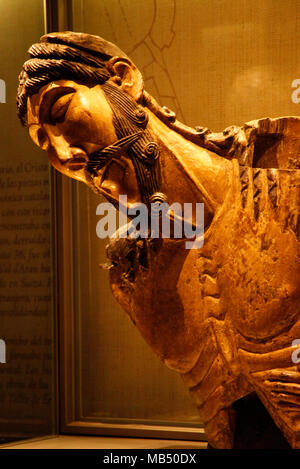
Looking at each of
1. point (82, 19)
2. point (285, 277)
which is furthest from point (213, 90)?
point (285, 277)

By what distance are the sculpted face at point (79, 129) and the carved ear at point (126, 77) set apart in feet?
0.21

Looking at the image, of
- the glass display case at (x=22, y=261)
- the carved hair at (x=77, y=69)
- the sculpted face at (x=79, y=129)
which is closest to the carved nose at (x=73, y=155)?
the sculpted face at (x=79, y=129)

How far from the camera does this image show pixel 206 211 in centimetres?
191

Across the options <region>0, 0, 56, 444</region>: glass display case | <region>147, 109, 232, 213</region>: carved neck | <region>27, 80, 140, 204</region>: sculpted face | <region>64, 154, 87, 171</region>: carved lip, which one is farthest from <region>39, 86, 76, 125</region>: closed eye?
<region>0, 0, 56, 444</region>: glass display case

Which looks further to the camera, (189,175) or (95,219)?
(95,219)

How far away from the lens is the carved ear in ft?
6.32

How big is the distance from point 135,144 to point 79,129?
0.14 meters

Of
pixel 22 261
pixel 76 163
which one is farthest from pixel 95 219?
pixel 76 163

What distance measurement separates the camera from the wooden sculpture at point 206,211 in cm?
183

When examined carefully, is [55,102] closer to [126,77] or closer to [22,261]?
[126,77]

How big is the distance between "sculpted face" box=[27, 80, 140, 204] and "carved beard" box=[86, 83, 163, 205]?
0.05 ft

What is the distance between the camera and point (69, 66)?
6.11 feet

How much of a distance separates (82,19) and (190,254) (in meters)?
1.19
